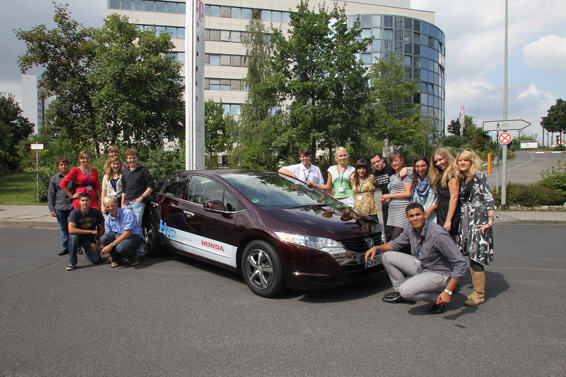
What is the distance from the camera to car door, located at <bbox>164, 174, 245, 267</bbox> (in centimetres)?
504

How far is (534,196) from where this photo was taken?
14320 mm

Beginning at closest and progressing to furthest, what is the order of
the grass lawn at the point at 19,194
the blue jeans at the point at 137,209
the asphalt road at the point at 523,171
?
the blue jeans at the point at 137,209 → the grass lawn at the point at 19,194 → the asphalt road at the point at 523,171

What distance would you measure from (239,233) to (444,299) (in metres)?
2.37

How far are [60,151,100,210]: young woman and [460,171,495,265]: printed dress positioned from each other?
5.83m

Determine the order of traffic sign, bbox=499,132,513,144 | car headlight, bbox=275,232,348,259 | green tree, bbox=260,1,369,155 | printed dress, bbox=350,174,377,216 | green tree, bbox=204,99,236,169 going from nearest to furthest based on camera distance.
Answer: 1. car headlight, bbox=275,232,348,259
2. printed dress, bbox=350,174,377,216
3. traffic sign, bbox=499,132,513,144
4. green tree, bbox=260,1,369,155
5. green tree, bbox=204,99,236,169

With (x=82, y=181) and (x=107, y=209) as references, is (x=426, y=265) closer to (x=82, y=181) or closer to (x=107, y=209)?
(x=107, y=209)

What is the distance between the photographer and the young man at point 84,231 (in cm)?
606

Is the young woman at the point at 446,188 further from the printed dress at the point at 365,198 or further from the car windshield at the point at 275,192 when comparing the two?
Result: the car windshield at the point at 275,192

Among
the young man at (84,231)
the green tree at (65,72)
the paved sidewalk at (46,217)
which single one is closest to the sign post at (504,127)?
the paved sidewalk at (46,217)

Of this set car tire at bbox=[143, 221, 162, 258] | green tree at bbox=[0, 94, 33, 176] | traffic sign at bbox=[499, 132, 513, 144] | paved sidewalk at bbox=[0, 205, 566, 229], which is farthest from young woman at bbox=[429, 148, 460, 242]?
green tree at bbox=[0, 94, 33, 176]

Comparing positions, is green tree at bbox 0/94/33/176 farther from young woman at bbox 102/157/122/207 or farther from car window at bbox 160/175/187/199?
car window at bbox 160/175/187/199

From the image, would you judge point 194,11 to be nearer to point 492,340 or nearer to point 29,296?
point 29,296

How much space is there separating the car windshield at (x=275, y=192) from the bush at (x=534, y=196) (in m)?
11.7

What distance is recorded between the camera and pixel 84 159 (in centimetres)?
706
